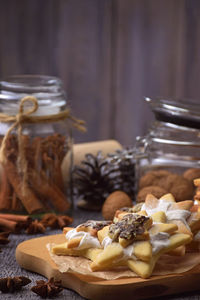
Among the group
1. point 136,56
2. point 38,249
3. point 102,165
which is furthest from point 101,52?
point 38,249

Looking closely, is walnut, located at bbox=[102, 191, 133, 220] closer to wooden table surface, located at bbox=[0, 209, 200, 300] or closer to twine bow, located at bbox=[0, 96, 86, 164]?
wooden table surface, located at bbox=[0, 209, 200, 300]

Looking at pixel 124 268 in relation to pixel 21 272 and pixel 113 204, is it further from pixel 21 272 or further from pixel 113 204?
pixel 113 204

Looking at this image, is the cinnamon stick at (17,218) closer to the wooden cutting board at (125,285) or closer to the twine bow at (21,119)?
the twine bow at (21,119)

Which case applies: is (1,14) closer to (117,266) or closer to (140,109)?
(140,109)

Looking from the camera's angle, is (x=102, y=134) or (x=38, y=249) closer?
(x=38, y=249)

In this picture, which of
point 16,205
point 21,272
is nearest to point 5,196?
point 16,205

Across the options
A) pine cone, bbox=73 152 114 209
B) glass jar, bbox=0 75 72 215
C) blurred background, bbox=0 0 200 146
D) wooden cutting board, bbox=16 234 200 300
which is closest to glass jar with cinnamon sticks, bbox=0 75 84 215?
glass jar, bbox=0 75 72 215
